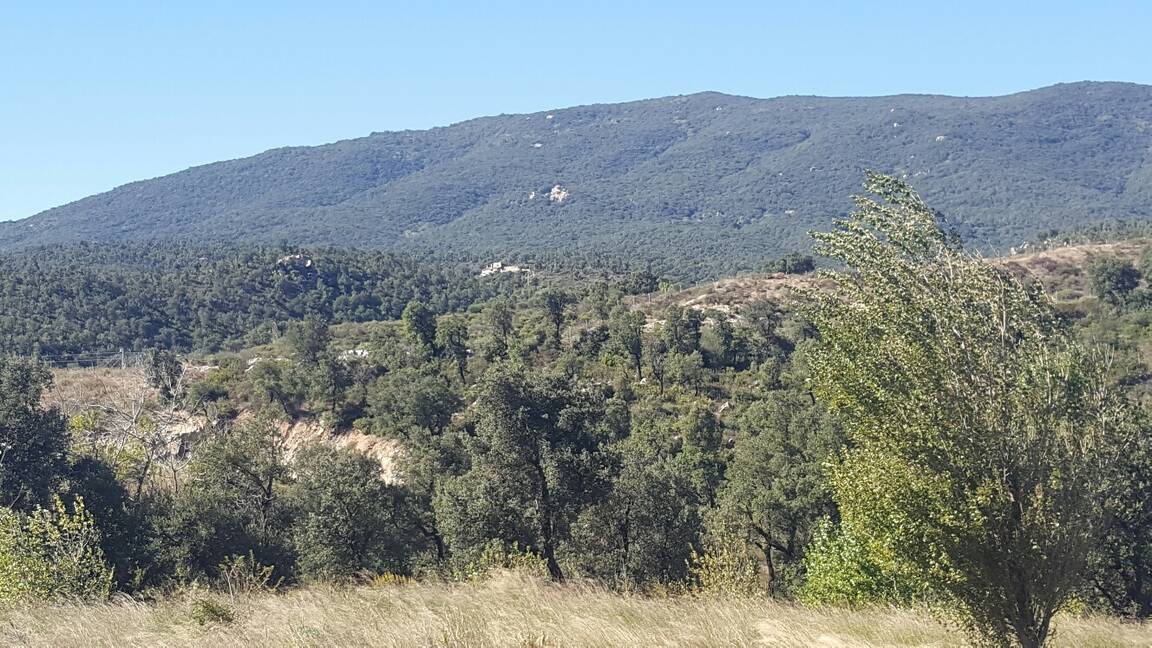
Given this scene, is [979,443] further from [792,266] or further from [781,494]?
[792,266]

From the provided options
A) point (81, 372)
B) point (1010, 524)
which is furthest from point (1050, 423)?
point (81, 372)

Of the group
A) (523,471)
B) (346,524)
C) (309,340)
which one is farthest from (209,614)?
(309,340)

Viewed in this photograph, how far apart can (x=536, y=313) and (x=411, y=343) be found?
1457cm

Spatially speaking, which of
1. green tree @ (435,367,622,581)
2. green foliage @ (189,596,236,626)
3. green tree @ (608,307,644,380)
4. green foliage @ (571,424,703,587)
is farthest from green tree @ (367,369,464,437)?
green foliage @ (189,596,236,626)

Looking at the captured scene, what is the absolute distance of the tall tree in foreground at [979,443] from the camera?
890 centimetres

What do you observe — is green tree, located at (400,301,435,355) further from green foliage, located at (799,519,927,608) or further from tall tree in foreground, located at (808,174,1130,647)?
tall tree in foreground, located at (808,174,1130,647)

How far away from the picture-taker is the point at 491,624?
10117 mm

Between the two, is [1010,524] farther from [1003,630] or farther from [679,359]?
[679,359]

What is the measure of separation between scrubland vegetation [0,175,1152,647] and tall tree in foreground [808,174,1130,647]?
33 mm

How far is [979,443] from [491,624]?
6.06m

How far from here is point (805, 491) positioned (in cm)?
3403

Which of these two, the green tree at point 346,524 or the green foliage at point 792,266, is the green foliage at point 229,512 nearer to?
the green tree at point 346,524

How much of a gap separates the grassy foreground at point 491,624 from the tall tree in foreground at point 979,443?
186 centimetres

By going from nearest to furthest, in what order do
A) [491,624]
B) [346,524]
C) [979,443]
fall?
[979,443] → [491,624] → [346,524]
